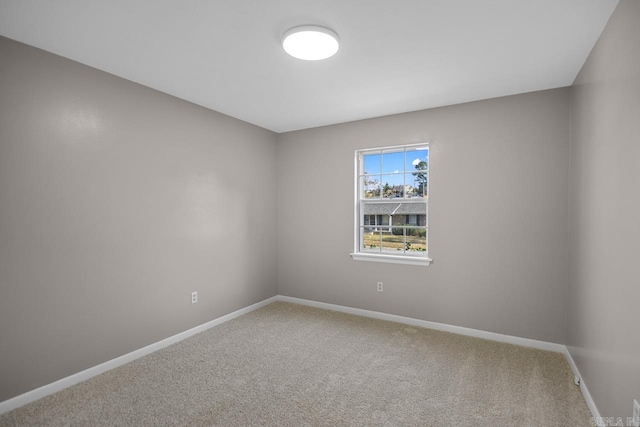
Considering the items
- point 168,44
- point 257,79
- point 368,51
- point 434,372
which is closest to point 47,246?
point 168,44

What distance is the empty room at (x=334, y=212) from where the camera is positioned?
1939 mm

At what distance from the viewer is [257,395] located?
2.30m

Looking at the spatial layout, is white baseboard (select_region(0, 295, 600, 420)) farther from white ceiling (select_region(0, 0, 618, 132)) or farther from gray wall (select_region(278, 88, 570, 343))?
white ceiling (select_region(0, 0, 618, 132))

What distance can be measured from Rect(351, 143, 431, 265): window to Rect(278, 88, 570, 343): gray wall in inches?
5.3

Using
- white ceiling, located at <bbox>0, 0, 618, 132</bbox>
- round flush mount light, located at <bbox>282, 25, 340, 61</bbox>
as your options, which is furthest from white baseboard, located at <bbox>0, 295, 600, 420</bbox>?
round flush mount light, located at <bbox>282, 25, 340, 61</bbox>

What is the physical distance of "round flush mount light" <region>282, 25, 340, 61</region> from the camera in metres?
2.01

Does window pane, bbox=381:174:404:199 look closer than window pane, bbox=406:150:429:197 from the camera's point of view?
No

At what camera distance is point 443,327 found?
11.5 ft

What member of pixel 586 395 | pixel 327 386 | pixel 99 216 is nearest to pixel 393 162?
pixel 327 386

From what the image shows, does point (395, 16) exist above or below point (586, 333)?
above

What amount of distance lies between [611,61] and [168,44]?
2.86 metres

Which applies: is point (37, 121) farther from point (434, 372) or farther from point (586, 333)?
point (586, 333)

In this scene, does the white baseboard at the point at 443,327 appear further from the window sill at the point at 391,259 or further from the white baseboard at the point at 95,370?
the white baseboard at the point at 95,370

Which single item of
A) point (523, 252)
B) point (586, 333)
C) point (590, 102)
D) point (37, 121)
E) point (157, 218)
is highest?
point (590, 102)
